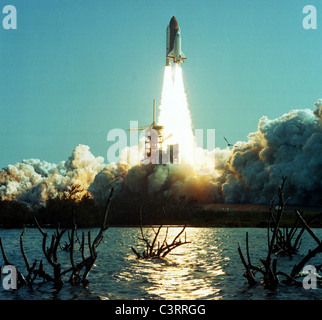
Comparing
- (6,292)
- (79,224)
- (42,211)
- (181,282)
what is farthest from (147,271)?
(42,211)

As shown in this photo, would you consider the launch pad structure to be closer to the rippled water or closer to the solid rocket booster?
the solid rocket booster

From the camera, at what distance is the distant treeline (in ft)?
207

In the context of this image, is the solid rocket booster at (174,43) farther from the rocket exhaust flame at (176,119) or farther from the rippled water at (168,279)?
the rippled water at (168,279)

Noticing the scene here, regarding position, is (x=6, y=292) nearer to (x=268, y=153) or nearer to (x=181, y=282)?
(x=181, y=282)

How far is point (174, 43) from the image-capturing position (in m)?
94.8

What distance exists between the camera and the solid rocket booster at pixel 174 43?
91.8 meters

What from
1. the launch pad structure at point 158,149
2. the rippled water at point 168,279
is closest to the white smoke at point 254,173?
the launch pad structure at point 158,149

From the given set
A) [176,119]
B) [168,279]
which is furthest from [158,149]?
[168,279]

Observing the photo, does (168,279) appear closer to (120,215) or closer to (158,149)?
(120,215)

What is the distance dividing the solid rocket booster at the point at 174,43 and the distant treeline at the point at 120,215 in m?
33.8

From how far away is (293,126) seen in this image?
93750 mm

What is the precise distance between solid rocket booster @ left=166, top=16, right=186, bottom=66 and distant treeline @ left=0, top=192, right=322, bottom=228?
33789 millimetres

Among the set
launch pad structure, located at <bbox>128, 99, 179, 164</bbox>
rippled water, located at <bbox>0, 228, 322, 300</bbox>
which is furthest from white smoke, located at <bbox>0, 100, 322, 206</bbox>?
rippled water, located at <bbox>0, 228, 322, 300</bbox>

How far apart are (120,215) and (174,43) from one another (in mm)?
40814
